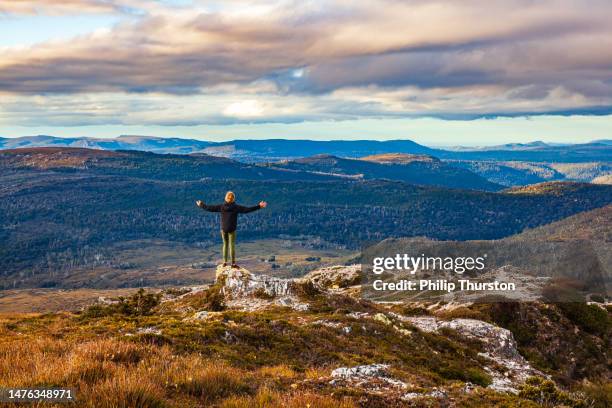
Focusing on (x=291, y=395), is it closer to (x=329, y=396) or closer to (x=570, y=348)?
(x=329, y=396)

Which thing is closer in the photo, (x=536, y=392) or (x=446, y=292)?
(x=536, y=392)

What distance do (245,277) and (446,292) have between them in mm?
35035

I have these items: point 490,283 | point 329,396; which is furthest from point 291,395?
point 490,283

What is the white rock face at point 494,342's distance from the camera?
110 ft

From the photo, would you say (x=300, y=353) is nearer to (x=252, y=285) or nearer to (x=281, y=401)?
(x=281, y=401)

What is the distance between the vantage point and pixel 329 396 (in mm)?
14672

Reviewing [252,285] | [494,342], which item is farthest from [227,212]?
[494,342]

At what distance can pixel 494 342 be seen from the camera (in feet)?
129

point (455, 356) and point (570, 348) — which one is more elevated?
point (455, 356)

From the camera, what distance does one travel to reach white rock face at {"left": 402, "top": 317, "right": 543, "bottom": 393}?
1320 inches

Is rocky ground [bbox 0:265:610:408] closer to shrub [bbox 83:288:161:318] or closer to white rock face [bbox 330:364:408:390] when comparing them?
white rock face [bbox 330:364:408:390]

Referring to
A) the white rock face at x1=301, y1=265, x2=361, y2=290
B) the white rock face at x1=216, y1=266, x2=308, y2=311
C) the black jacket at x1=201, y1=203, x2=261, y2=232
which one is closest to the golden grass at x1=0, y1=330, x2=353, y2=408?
the black jacket at x1=201, y1=203, x2=261, y2=232

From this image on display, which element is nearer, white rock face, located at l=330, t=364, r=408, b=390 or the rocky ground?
the rocky ground

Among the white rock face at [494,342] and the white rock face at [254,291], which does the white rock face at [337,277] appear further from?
the white rock face at [254,291]
